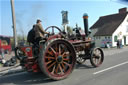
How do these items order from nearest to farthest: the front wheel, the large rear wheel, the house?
the large rear wheel
the front wheel
the house

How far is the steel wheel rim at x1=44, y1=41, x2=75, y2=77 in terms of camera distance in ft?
15.8

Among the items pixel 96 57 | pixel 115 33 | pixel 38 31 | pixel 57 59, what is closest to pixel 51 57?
pixel 57 59

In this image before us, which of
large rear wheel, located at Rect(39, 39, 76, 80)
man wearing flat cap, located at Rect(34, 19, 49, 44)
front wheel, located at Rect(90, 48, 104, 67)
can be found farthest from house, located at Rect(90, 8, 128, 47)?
man wearing flat cap, located at Rect(34, 19, 49, 44)

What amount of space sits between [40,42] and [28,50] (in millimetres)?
522

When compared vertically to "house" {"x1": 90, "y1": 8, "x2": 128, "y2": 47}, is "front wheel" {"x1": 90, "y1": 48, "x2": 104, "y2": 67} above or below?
below

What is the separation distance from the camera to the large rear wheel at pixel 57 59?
4.51 metres

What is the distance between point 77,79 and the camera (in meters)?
4.96

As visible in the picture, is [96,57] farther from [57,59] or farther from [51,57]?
[51,57]

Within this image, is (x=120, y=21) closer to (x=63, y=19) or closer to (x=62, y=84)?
(x=63, y=19)

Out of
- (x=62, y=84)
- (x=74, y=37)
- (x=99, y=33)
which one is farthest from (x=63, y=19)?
(x=99, y=33)

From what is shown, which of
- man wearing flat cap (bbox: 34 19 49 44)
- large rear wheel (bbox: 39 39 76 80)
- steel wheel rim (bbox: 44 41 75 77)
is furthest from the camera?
man wearing flat cap (bbox: 34 19 49 44)

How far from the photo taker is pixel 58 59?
194 inches

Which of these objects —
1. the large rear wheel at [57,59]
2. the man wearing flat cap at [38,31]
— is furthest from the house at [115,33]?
the man wearing flat cap at [38,31]

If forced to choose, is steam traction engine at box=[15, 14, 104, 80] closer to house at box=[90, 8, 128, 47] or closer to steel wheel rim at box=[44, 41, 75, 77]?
steel wheel rim at box=[44, 41, 75, 77]
